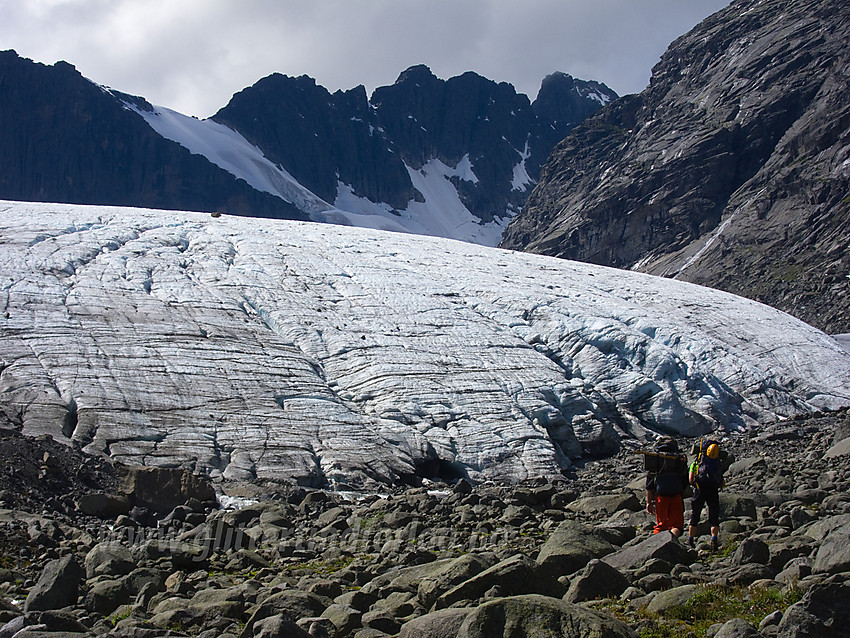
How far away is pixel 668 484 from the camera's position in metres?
11.6

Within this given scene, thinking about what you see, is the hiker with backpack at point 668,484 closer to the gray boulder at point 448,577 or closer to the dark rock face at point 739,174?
the gray boulder at point 448,577

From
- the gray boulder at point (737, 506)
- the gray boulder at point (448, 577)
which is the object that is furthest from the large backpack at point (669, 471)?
the gray boulder at point (448, 577)

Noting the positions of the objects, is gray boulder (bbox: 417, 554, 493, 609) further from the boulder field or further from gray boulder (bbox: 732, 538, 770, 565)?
gray boulder (bbox: 732, 538, 770, 565)

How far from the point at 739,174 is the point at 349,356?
416 feet

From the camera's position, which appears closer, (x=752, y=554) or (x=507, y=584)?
(x=507, y=584)

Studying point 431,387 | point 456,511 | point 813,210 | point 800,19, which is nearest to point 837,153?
point 813,210

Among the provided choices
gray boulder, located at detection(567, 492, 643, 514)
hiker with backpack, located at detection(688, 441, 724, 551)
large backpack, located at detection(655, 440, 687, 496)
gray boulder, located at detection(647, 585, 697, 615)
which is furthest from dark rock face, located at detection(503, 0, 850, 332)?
gray boulder, located at detection(647, 585, 697, 615)

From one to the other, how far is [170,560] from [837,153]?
12066 cm

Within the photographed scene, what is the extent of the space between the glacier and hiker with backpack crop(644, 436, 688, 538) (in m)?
7.51

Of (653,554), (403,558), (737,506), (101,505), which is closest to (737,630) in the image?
(653,554)

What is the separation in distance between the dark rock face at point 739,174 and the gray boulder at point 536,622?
82.2 meters

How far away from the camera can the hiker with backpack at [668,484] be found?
37.8ft

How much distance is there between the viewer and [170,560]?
35.3 ft

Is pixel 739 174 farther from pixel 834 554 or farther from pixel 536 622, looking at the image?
pixel 536 622
